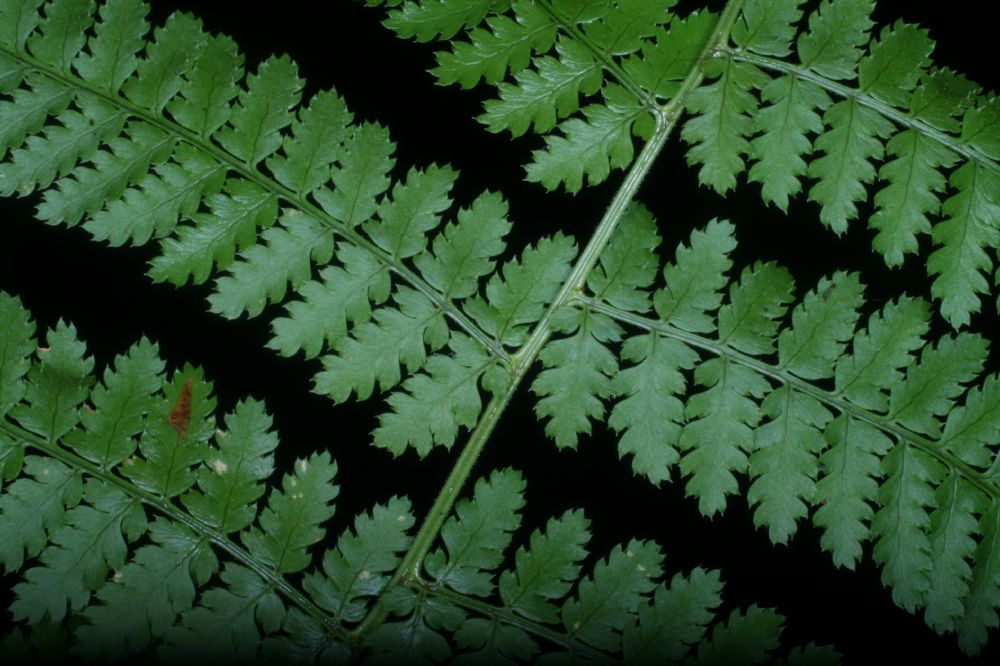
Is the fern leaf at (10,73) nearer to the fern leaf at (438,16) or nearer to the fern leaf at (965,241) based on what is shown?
the fern leaf at (438,16)

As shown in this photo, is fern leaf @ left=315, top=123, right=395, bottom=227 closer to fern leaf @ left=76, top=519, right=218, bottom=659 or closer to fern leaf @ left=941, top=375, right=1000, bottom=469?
fern leaf @ left=76, top=519, right=218, bottom=659

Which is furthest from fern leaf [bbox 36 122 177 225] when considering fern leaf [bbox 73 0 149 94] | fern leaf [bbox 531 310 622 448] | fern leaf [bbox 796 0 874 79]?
fern leaf [bbox 796 0 874 79]

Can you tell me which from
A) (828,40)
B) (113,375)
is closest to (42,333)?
(113,375)

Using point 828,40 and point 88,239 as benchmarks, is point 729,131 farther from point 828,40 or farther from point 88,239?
point 88,239

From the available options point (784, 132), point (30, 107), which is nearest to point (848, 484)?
point (784, 132)

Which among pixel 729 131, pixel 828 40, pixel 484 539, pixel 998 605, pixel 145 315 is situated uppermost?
pixel 828 40

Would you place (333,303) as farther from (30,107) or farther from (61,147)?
(30,107)

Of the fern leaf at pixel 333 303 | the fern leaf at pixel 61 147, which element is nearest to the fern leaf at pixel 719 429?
the fern leaf at pixel 333 303
